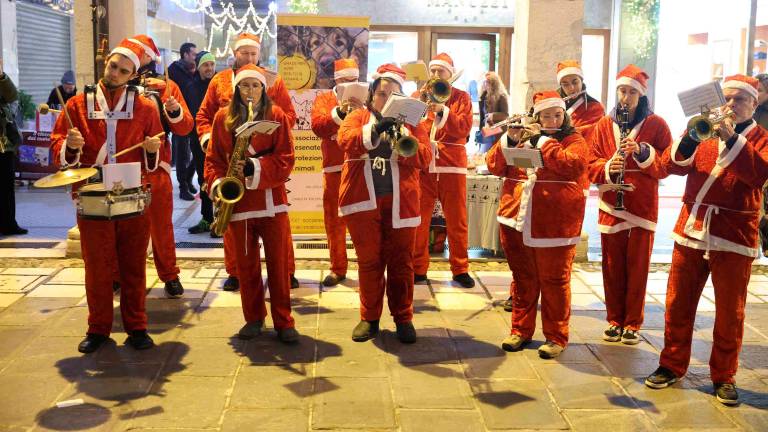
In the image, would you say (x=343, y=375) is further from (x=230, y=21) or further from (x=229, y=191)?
(x=230, y=21)

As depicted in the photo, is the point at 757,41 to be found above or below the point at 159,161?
above

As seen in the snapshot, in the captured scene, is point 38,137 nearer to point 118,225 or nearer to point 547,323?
point 118,225

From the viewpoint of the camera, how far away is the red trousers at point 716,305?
15.9 ft

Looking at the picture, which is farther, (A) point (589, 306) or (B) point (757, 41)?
(B) point (757, 41)

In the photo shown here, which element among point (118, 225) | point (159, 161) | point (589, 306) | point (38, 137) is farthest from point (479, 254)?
point (38, 137)

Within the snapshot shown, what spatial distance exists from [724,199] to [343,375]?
2.37 metres

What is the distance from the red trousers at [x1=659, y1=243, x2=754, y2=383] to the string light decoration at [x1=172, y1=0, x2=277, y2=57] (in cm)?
1120

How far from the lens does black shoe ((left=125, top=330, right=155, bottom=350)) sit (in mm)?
5629

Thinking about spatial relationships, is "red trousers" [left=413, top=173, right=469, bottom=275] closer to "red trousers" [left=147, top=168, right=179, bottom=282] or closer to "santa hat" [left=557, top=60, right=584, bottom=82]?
"santa hat" [left=557, top=60, right=584, bottom=82]

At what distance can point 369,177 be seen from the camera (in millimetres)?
5707

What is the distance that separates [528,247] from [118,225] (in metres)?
2.61

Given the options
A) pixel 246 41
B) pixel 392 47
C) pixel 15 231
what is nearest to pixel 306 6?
pixel 392 47

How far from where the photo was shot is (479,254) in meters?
8.68

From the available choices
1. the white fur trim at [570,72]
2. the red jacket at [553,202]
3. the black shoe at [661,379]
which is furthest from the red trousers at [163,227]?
the black shoe at [661,379]
